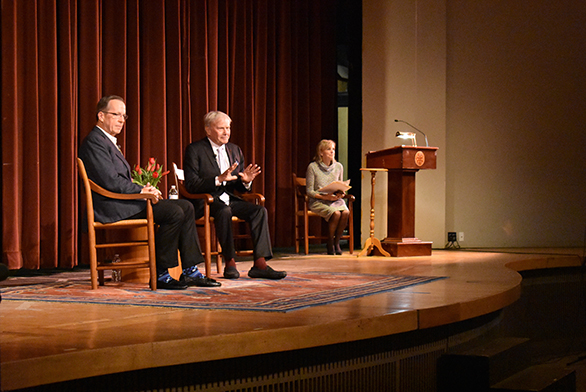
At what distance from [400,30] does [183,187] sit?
3.62 meters

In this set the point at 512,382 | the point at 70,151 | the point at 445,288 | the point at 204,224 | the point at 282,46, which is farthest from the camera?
the point at 282,46

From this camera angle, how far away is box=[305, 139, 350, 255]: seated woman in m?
5.89

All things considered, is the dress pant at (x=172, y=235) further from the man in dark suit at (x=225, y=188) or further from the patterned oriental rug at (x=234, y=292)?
the man in dark suit at (x=225, y=188)

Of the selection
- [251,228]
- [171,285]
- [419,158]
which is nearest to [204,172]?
[251,228]

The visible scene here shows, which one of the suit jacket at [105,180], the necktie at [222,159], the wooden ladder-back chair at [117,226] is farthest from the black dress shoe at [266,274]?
the suit jacket at [105,180]

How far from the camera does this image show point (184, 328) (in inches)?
84.8

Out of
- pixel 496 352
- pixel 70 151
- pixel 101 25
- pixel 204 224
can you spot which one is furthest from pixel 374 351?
pixel 101 25

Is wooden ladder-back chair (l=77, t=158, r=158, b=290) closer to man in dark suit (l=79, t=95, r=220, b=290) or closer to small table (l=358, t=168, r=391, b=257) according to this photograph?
man in dark suit (l=79, t=95, r=220, b=290)

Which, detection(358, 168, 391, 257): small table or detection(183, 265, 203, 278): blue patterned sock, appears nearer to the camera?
detection(183, 265, 203, 278): blue patterned sock

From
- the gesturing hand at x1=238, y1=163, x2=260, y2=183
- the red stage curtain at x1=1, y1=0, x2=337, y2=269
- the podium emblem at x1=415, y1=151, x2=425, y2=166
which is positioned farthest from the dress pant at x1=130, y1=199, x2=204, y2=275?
the podium emblem at x1=415, y1=151, x2=425, y2=166

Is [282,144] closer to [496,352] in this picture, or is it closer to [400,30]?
[400,30]

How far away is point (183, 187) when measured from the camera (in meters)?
4.14

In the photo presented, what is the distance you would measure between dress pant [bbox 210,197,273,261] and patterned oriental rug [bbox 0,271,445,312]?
186 millimetres

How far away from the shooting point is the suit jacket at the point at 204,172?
394 centimetres
